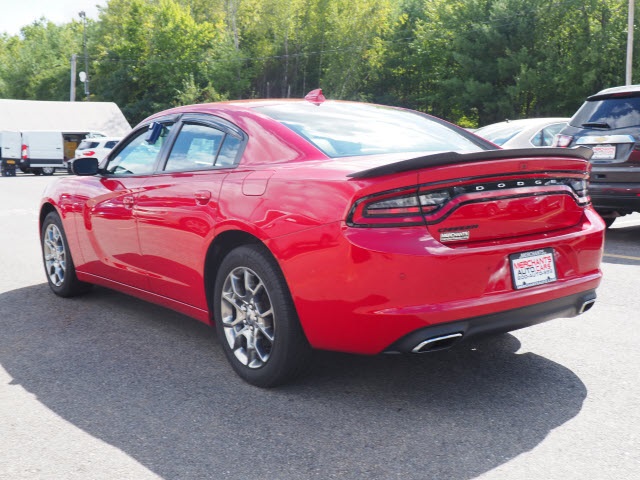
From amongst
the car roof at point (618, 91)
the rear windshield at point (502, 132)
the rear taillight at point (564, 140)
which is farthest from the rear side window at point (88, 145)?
the car roof at point (618, 91)

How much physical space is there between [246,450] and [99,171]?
3182mm

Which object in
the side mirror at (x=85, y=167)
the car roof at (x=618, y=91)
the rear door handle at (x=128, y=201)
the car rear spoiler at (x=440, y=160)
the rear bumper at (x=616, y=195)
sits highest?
the car roof at (x=618, y=91)

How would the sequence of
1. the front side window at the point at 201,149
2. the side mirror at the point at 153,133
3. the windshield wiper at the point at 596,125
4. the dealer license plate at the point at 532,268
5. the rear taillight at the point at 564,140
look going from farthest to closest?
1. the rear taillight at the point at 564,140
2. the windshield wiper at the point at 596,125
3. the side mirror at the point at 153,133
4. the front side window at the point at 201,149
5. the dealer license plate at the point at 532,268

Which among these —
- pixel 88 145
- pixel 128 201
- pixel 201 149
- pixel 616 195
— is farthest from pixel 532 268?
pixel 88 145

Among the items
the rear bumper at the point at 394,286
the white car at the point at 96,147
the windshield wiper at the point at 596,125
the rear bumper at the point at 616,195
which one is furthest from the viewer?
the white car at the point at 96,147

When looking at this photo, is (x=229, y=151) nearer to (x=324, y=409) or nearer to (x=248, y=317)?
(x=248, y=317)

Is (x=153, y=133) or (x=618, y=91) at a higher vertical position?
(x=618, y=91)

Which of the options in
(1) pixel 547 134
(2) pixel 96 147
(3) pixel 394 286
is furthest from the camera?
(2) pixel 96 147

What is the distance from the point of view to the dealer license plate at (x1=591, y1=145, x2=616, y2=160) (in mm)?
8664

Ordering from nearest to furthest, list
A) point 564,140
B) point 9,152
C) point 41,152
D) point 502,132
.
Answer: point 564,140 < point 502,132 < point 9,152 < point 41,152

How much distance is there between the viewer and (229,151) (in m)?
4.44

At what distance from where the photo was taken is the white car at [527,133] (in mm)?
10766

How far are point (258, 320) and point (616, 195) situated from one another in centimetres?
586

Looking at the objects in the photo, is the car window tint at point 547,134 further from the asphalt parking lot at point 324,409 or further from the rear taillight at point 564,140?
the asphalt parking lot at point 324,409
